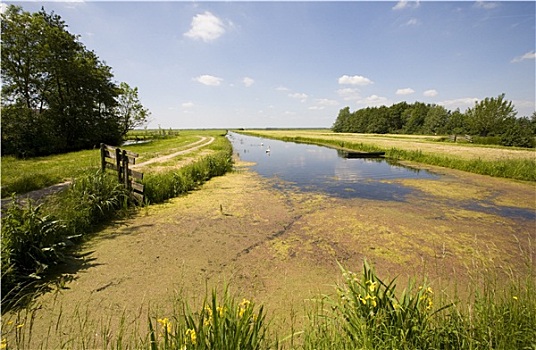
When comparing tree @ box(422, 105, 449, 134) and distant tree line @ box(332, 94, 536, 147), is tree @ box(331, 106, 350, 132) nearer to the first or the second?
distant tree line @ box(332, 94, 536, 147)

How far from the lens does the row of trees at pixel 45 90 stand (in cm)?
1689

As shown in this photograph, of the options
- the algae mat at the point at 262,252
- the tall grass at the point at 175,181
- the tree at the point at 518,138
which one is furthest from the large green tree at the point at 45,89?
the tree at the point at 518,138

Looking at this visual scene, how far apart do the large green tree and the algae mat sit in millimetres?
16243

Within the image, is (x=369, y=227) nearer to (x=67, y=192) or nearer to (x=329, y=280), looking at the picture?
(x=329, y=280)

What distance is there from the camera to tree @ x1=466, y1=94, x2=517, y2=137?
49.4 meters

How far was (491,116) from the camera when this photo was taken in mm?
49875

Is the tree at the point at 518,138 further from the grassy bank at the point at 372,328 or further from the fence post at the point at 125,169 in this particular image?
the fence post at the point at 125,169

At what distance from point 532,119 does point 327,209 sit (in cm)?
9464

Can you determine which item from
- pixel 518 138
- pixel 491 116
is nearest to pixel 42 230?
pixel 518 138

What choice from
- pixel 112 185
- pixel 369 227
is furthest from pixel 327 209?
pixel 112 185

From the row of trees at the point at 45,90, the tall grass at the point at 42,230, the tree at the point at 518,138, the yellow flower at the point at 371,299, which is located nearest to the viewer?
the yellow flower at the point at 371,299

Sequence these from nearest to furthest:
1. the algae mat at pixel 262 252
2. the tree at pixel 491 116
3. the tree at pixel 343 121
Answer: the algae mat at pixel 262 252
the tree at pixel 491 116
the tree at pixel 343 121

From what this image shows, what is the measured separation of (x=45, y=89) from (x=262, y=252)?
85.6 ft

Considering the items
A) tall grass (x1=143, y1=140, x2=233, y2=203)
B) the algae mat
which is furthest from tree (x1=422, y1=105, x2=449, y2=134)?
tall grass (x1=143, y1=140, x2=233, y2=203)
